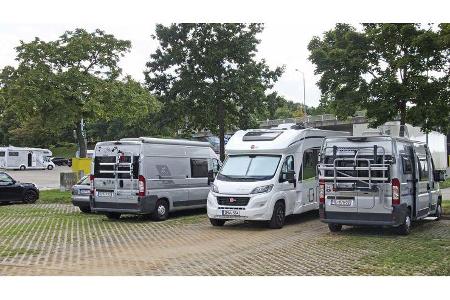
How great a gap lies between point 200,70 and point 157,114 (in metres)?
3.99

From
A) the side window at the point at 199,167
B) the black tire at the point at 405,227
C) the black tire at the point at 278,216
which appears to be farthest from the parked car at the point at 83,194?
the black tire at the point at 405,227

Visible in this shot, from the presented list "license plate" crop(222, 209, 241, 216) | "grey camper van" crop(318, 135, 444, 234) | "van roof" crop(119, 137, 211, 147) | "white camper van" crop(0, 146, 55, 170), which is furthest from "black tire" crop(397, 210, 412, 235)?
"white camper van" crop(0, 146, 55, 170)

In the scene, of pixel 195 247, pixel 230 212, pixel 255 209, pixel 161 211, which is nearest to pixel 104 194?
pixel 161 211

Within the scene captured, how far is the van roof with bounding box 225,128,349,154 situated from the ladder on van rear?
1885 millimetres

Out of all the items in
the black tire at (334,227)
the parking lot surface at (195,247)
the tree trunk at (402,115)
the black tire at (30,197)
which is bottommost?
the parking lot surface at (195,247)

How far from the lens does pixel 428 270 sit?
8445 millimetres

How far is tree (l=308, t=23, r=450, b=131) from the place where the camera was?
1580 cm

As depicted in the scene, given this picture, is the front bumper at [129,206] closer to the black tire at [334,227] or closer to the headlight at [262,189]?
the headlight at [262,189]

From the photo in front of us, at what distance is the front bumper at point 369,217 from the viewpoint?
12.2 meters

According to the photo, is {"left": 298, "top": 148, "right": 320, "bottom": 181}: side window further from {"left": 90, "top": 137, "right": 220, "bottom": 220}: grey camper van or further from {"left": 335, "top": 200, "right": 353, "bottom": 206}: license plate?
{"left": 90, "top": 137, "right": 220, "bottom": 220}: grey camper van

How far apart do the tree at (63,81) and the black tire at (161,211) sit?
11040 mm

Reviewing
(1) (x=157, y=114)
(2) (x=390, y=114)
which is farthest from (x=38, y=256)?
(1) (x=157, y=114)

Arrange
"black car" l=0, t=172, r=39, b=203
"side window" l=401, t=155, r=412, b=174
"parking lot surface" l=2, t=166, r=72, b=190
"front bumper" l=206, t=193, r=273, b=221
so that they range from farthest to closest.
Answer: "parking lot surface" l=2, t=166, r=72, b=190 → "black car" l=0, t=172, r=39, b=203 → "front bumper" l=206, t=193, r=273, b=221 → "side window" l=401, t=155, r=412, b=174

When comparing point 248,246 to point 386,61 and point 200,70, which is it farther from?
point 200,70
